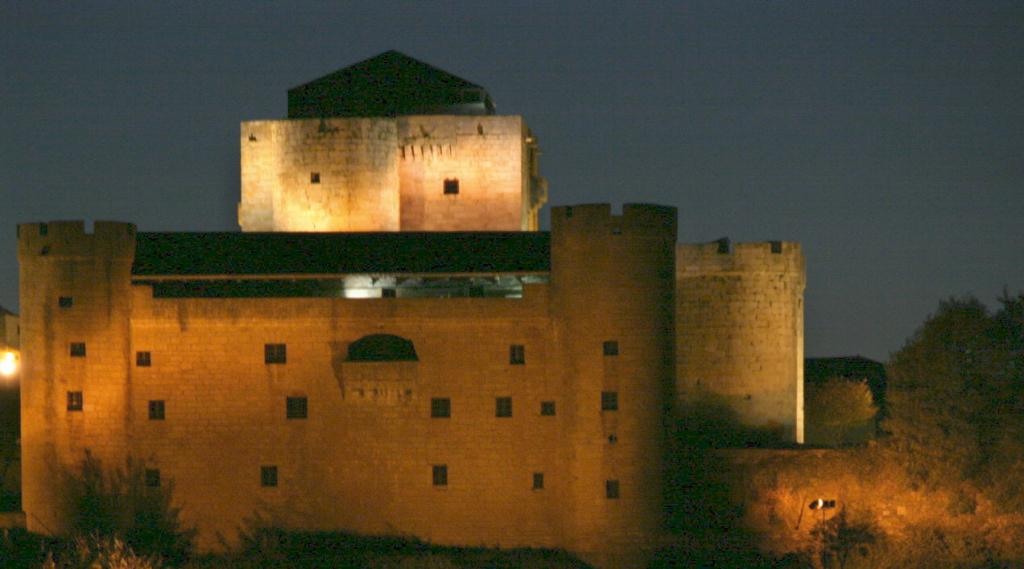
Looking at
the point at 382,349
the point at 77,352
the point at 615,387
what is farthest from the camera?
the point at 77,352

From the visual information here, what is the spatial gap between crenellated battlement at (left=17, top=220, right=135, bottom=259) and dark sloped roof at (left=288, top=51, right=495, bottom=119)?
418 inches

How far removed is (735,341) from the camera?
1729 inches

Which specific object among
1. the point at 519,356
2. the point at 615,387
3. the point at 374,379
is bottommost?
the point at 615,387

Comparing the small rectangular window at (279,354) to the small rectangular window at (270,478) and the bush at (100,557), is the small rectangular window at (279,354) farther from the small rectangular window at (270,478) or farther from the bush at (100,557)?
the bush at (100,557)

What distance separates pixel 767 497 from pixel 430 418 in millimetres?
9548

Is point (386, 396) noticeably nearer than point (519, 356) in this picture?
No

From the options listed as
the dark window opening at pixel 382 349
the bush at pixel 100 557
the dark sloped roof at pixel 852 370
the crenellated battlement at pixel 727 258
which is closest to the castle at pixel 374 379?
the dark window opening at pixel 382 349

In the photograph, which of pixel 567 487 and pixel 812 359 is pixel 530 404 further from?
pixel 812 359

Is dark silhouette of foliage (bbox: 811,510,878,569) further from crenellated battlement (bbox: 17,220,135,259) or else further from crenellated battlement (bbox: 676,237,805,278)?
crenellated battlement (bbox: 17,220,135,259)

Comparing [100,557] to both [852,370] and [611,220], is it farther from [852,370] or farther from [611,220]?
[852,370]

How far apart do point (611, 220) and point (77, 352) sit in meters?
14.9

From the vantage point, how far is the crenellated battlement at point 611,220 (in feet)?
129

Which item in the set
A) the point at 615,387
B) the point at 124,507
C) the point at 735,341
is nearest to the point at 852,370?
the point at 735,341

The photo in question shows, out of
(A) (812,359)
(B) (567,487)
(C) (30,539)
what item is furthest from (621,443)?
(A) (812,359)
